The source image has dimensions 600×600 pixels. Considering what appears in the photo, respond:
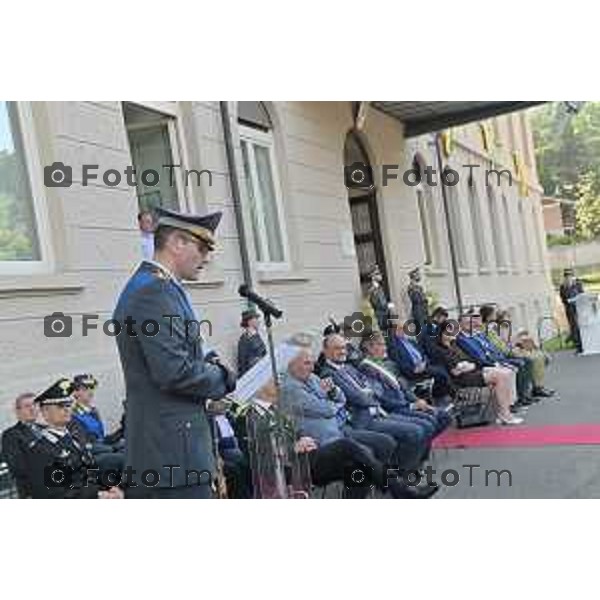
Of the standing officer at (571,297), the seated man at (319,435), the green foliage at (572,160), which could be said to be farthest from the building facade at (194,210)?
the green foliage at (572,160)

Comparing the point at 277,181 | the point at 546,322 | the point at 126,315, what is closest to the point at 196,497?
the point at 126,315

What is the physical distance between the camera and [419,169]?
1639cm

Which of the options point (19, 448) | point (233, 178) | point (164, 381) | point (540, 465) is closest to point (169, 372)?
point (164, 381)

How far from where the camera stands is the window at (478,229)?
1928 centimetres

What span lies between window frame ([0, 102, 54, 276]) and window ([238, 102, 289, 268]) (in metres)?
3.23

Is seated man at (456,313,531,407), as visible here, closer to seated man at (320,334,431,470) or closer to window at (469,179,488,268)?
seated man at (320,334,431,470)

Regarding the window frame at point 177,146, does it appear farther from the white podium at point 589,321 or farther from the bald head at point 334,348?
the white podium at point 589,321

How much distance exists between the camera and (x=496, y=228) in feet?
69.7

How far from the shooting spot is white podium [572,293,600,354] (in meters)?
16.2

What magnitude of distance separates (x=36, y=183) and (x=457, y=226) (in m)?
11.9

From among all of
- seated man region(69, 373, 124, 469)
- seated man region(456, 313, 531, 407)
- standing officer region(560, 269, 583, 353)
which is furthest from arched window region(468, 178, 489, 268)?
seated man region(69, 373, 124, 469)

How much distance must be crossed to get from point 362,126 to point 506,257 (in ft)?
30.6

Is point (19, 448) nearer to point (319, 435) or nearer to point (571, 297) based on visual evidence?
point (319, 435)

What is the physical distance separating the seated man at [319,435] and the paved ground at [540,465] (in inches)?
22.8
